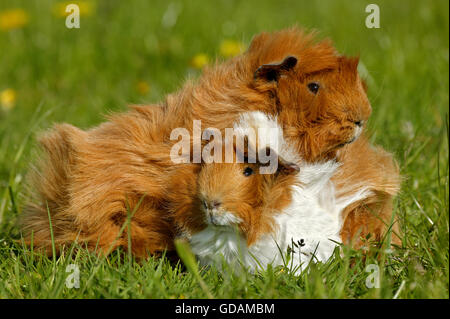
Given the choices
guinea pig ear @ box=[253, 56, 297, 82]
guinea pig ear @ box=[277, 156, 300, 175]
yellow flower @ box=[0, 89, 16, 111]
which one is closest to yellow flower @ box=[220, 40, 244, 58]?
yellow flower @ box=[0, 89, 16, 111]

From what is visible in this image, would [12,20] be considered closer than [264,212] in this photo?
No

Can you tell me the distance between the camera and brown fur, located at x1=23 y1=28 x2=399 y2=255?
2.49m

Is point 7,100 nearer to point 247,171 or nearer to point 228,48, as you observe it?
point 228,48

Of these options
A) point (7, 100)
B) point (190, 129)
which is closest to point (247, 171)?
point (190, 129)

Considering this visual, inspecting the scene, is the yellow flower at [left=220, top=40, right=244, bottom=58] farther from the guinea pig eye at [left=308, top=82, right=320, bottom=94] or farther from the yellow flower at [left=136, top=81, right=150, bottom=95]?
the guinea pig eye at [left=308, top=82, right=320, bottom=94]

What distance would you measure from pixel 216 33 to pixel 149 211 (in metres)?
3.68

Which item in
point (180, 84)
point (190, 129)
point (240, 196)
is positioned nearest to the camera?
point (240, 196)

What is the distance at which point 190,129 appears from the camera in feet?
8.50

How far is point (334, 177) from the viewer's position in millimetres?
2711

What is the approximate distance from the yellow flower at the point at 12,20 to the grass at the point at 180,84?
0.09 meters

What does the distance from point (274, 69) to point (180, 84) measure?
637 mm

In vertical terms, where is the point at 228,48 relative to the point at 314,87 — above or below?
above

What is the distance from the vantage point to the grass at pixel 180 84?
102 inches
